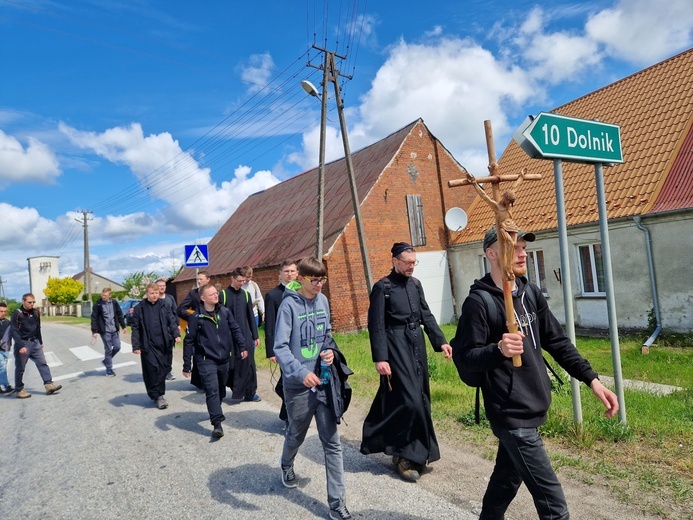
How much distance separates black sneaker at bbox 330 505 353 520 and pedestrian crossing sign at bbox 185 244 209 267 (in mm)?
8554

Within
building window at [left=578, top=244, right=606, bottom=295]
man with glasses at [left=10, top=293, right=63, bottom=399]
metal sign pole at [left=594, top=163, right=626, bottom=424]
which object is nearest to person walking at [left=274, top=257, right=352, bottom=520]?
metal sign pole at [left=594, top=163, right=626, bottom=424]

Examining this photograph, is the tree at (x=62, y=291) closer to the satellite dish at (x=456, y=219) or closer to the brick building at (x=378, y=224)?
the brick building at (x=378, y=224)

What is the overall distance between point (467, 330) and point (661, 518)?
215 cm

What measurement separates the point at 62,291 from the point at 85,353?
54.2 metres

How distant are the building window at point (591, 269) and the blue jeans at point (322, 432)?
1013cm

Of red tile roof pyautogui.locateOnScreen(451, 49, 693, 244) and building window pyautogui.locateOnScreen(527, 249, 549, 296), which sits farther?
building window pyautogui.locateOnScreen(527, 249, 549, 296)

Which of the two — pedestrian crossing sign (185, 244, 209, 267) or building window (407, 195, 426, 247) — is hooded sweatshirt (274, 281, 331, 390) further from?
building window (407, 195, 426, 247)

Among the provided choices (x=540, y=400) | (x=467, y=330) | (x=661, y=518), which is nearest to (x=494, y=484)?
(x=540, y=400)

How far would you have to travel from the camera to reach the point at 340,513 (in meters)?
3.50

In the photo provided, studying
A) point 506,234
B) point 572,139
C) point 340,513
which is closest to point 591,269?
point 572,139

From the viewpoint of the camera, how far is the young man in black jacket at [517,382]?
8.07 ft

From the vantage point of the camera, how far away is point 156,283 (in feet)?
25.7

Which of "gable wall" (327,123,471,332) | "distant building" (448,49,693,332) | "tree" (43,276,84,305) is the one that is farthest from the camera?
"tree" (43,276,84,305)

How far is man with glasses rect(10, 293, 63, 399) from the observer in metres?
8.80
